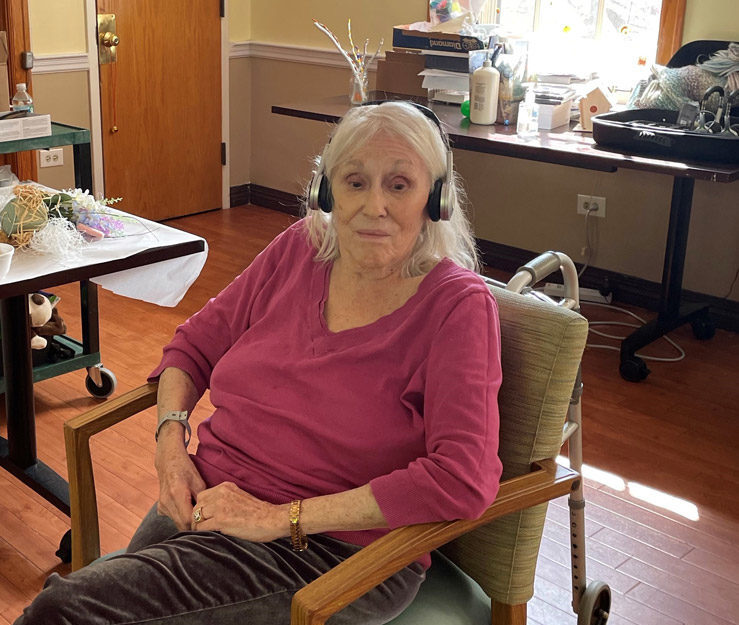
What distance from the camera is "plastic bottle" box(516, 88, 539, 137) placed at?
10.9 feet

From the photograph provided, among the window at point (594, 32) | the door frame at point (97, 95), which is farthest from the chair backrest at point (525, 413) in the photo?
the door frame at point (97, 95)

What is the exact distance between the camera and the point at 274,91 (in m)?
5.11

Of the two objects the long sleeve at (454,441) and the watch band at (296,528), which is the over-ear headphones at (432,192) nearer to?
the long sleeve at (454,441)

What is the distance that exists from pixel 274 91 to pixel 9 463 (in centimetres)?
318

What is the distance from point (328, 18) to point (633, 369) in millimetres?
2491

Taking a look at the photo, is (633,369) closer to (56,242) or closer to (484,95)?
(484,95)

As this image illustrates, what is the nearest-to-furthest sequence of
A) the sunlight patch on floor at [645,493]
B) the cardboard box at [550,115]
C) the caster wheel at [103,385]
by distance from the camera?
the sunlight patch on floor at [645,493] < the caster wheel at [103,385] < the cardboard box at [550,115]

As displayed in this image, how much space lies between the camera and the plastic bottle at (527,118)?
333 cm

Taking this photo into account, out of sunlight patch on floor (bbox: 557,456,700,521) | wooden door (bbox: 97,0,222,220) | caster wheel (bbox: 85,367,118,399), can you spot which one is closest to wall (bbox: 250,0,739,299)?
wooden door (bbox: 97,0,222,220)

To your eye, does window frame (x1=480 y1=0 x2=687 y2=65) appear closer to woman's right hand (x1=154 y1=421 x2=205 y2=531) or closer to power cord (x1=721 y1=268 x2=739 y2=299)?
power cord (x1=721 y1=268 x2=739 y2=299)

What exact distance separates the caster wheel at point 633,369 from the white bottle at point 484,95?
1.00 m

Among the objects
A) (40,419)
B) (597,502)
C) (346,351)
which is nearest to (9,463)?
(40,419)

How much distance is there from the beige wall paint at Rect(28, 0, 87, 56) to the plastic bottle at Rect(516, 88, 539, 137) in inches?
84.5

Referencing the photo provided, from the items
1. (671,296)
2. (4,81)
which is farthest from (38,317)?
(671,296)
